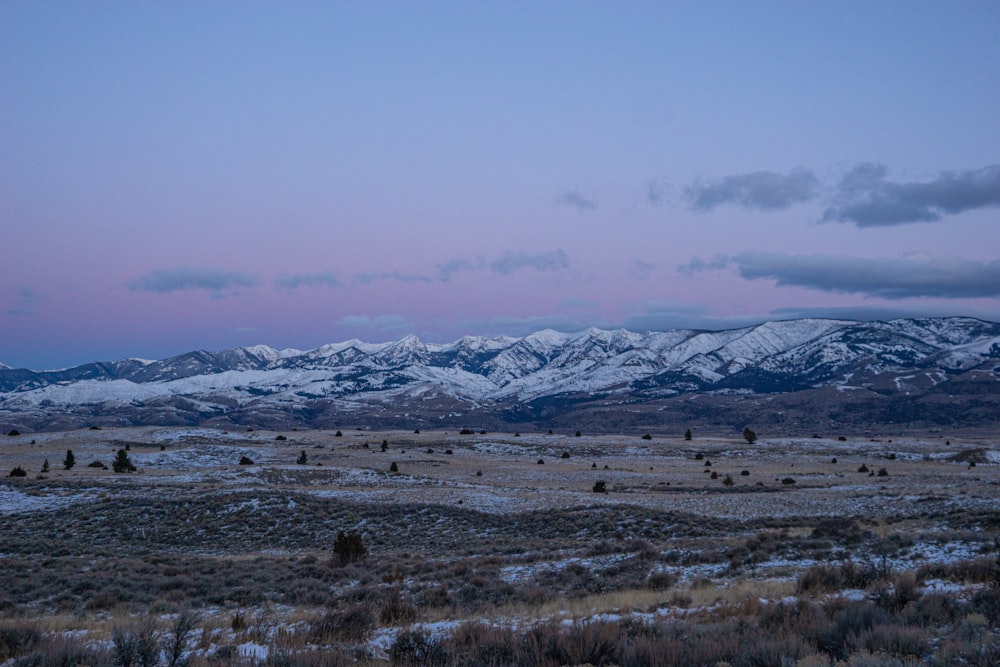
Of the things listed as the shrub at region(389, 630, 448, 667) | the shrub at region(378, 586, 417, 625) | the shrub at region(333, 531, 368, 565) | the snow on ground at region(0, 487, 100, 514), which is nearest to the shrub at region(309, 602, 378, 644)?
the shrub at region(378, 586, 417, 625)

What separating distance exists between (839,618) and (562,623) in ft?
12.5

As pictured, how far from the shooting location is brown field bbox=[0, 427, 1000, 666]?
760 cm

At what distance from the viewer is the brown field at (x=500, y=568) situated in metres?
7.60

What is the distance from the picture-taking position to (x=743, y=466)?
49938mm

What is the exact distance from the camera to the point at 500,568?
16.1m

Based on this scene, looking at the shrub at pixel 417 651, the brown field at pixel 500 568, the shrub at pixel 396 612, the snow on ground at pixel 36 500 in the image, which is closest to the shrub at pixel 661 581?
the brown field at pixel 500 568

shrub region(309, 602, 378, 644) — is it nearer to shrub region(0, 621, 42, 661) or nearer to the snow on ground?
shrub region(0, 621, 42, 661)

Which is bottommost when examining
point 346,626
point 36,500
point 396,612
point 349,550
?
point 36,500

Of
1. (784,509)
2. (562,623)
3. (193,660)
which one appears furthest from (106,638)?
(784,509)

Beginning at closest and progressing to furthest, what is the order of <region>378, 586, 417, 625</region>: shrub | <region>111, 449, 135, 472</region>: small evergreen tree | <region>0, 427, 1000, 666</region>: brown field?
1. <region>0, 427, 1000, 666</region>: brown field
2. <region>378, 586, 417, 625</region>: shrub
3. <region>111, 449, 135, 472</region>: small evergreen tree

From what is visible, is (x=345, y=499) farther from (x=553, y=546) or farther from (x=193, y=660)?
(x=193, y=660)

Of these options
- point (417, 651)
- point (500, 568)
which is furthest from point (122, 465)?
point (417, 651)

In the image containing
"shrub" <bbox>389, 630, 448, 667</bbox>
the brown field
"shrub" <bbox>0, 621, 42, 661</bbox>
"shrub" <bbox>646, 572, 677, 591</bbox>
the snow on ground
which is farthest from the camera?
the snow on ground

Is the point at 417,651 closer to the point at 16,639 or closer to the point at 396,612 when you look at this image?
the point at 396,612
